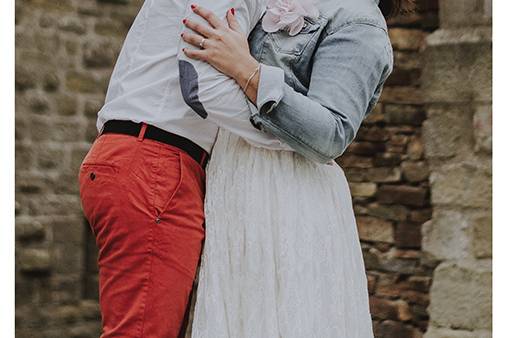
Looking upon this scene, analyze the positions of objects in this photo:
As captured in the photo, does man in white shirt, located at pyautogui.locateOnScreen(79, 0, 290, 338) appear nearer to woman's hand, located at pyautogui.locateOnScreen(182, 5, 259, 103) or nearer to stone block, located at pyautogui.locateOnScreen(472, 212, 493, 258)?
woman's hand, located at pyautogui.locateOnScreen(182, 5, 259, 103)

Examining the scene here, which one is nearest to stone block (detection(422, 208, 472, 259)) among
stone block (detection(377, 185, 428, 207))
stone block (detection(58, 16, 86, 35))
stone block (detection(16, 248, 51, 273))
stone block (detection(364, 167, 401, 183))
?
stone block (detection(377, 185, 428, 207))

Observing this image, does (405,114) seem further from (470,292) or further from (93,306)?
(93,306)

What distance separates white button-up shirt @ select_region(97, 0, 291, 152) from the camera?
2199 millimetres

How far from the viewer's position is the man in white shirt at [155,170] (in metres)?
2.19

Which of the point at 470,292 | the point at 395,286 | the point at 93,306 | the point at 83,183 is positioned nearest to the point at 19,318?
the point at 93,306

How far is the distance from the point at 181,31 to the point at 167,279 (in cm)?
59

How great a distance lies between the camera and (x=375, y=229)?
5047mm

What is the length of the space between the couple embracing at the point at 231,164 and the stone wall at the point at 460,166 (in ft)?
8.34

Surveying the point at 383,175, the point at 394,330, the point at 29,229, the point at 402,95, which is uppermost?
the point at 402,95

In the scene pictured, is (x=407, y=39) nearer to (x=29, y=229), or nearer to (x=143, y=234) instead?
(x=29, y=229)

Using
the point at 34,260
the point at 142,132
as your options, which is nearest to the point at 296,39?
the point at 142,132

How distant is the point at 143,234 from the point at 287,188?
0.39 metres

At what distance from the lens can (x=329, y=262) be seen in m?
2.36

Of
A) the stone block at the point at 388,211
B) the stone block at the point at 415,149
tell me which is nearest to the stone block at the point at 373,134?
the stone block at the point at 415,149
